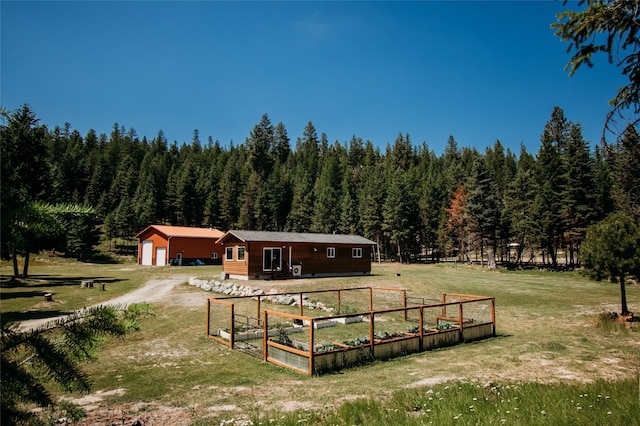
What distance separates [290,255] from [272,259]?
6.04ft

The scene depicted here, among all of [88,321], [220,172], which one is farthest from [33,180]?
[220,172]

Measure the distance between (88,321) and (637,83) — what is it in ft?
32.7

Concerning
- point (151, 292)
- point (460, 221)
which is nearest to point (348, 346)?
point (151, 292)

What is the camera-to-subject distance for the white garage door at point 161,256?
161 ft

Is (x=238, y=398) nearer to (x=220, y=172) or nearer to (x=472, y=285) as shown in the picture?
(x=472, y=285)

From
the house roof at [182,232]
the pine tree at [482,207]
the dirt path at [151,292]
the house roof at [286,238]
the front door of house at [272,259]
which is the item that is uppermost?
the pine tree at [482,207]

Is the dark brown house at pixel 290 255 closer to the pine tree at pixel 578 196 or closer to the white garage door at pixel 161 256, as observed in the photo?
the white garage door at pixel 161 256

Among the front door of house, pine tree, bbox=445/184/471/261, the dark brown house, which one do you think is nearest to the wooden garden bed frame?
the dark brown house

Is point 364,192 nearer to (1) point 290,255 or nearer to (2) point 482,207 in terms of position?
(2) point 482,207

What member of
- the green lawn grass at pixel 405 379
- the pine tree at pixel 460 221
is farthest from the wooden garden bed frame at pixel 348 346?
the pine tree at pixel 460 221

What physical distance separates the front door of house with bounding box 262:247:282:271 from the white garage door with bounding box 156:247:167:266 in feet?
73.4

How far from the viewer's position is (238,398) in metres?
8.58

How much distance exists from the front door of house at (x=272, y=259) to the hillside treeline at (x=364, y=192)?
12999 mm

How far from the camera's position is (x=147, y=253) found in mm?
51844
